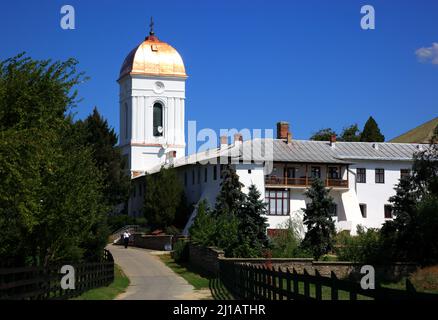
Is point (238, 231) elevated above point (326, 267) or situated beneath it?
elevated above

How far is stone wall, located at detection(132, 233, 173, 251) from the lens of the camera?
204 ft

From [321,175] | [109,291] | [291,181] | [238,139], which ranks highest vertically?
[238,139]

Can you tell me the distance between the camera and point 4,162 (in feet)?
62.0

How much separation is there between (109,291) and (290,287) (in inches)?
485

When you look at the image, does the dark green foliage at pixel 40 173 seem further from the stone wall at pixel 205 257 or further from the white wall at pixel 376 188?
the white wall at pixel 376 188

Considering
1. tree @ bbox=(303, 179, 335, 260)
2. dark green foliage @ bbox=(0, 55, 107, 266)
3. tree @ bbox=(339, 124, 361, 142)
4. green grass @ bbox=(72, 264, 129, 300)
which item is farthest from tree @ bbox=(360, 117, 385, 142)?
dark green foliage @ bbox=(0, 55, 107, 266)

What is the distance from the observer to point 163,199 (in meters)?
70.9

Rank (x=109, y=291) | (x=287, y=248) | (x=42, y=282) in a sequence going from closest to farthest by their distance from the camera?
(x=42, y=282), (x=109, y=291), (x=287, y=248)

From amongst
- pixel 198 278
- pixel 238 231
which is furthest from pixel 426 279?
pixel 198 278

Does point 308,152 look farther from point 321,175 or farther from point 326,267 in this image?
point 326,267

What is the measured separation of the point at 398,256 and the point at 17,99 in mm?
26966

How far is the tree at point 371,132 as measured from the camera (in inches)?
4134

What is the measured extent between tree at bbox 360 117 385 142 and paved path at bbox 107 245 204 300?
49611 mm

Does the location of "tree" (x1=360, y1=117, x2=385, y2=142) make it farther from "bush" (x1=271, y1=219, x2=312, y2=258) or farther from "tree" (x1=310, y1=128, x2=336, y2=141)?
"bush" (x1=271, y1=219, x2=312, y2=258)
